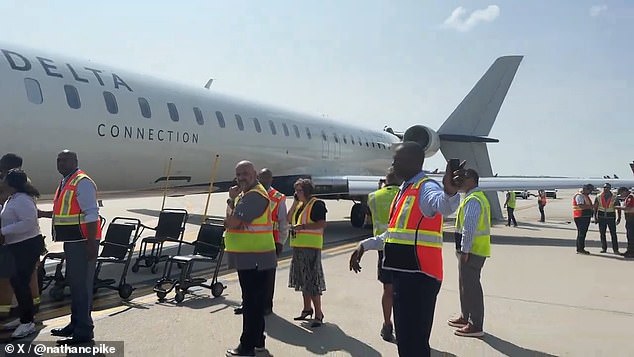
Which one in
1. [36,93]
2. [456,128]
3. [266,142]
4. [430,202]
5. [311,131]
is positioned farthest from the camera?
[456,128]

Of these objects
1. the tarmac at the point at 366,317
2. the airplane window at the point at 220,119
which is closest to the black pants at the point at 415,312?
the tarmac at the point at 366,317

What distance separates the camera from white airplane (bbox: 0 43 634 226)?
299 inches

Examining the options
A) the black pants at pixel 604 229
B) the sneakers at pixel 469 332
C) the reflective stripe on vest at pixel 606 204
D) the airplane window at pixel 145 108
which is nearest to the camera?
the sneakers at pixel 469 332

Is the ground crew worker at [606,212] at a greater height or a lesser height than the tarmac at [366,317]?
greater

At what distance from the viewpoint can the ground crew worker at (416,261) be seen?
3367mm

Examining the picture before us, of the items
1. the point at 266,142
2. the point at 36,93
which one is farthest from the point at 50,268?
the point at 266,142

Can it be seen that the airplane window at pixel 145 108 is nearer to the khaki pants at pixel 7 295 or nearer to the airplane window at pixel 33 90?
the airplane window at pixel 33 90

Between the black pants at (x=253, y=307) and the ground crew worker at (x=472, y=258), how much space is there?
2130 mm

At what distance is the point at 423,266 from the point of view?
339 cm

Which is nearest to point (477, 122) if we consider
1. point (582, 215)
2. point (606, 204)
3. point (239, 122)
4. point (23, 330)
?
point (606, 204)

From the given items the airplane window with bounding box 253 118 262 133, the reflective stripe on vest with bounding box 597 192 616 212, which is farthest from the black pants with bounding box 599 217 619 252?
the airplane window with bounding box 253 118 262 133

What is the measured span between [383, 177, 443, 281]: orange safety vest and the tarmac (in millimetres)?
1666

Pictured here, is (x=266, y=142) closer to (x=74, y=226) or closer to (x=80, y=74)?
(x=80, y=74)

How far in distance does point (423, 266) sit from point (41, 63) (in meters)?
7.00
